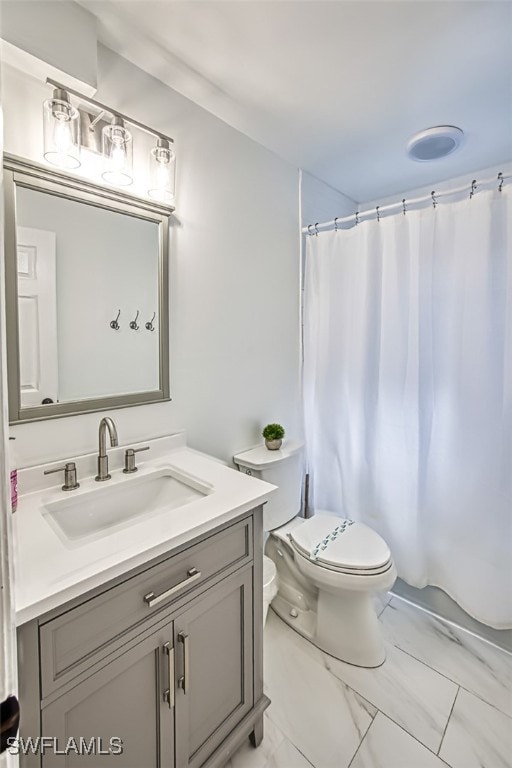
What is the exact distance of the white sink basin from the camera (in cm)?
109

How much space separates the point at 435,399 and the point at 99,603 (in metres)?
1.62

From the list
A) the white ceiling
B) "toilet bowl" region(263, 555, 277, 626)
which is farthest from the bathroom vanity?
the white ceiling

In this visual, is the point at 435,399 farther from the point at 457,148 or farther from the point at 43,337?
the point at 43,337

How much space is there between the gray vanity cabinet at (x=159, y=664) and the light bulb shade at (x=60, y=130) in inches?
48.6

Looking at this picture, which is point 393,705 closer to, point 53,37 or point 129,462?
point 129,462

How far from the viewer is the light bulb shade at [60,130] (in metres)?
1.10

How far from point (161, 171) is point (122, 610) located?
56.1 inches

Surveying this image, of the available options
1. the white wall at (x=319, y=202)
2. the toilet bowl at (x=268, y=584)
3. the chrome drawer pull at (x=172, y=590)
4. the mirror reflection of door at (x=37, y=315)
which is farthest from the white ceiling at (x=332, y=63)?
the toilet bowl at (x=268, y=584)

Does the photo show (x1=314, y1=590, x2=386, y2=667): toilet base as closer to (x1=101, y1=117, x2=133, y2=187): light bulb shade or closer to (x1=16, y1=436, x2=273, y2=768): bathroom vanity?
(x1=16, y1=436, x2=273, y2=768): bathroom vanity

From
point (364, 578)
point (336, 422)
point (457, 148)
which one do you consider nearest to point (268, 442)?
point (336, 422)

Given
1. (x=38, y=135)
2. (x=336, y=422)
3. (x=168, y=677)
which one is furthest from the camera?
(x=336, y=422)

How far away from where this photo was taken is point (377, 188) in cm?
238

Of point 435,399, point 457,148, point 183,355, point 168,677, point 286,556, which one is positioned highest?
point 457,148

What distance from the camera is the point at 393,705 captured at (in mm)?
1373
